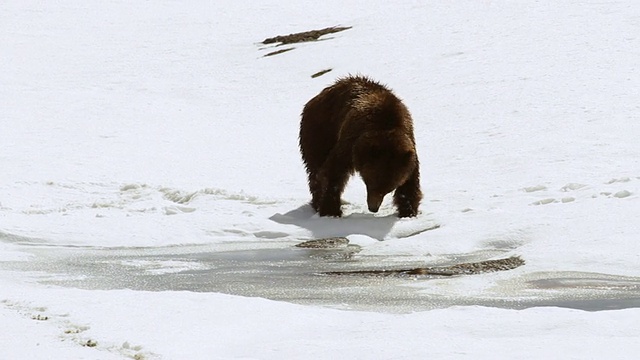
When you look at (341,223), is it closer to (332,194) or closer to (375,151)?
(332,194)

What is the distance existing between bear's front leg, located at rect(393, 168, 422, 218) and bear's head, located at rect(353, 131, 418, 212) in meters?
0.24

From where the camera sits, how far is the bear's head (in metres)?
11.2

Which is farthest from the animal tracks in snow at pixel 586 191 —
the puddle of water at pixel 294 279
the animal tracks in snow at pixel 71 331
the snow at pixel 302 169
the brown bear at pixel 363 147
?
the animal tracks in snow at pixel 71 331

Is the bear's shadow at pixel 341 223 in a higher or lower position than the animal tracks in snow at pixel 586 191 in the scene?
lower

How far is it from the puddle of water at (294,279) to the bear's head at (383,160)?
1.42 meters

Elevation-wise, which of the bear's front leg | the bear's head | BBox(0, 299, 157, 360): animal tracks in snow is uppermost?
the bear's head

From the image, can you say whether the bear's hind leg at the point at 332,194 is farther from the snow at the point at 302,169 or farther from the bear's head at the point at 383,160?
the bear's head at the point at 383,160

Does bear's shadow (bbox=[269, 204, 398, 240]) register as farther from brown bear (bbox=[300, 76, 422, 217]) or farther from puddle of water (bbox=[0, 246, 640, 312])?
puddle of water (bbox=[0, 246, 640, 312])

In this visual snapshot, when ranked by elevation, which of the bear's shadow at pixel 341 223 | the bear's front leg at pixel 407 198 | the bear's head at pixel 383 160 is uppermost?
the bear's head at pixel 383 160

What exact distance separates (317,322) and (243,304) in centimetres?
64

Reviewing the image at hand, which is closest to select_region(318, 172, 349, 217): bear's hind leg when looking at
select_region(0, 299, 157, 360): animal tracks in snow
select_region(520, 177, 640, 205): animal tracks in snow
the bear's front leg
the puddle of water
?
the bear's front leg

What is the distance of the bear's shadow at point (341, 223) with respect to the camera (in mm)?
10835

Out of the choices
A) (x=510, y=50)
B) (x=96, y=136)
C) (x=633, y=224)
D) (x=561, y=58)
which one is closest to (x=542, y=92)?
(x=561, y=58)

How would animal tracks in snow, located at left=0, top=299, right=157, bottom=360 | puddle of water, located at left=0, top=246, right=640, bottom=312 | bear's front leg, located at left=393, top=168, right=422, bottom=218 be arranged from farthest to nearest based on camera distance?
bear's front leg, located at left=393, top=168, right=422, bottom=218 → puddle of water, located at left=0, top=246, right=640, bottom=312 → animal tracks in snow, located at left=0, top=299, right=157, bottom=360
